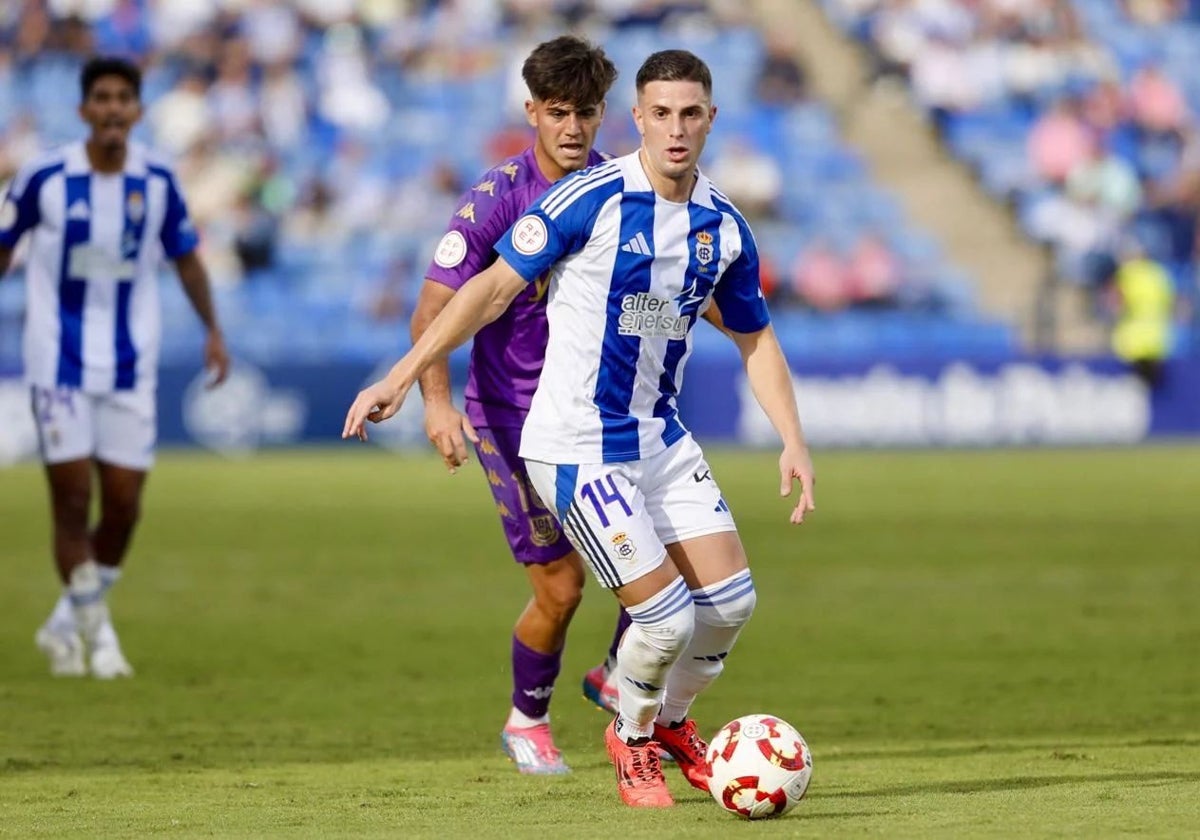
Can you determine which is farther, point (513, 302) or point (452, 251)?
point (513, 302)

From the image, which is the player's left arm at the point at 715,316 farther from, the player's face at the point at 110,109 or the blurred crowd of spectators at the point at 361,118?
the blurred crowd of spectators at the point at 361,118

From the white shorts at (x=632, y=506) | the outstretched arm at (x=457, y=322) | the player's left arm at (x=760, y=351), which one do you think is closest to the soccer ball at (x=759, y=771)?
the white shorts at (x=632, y=506)

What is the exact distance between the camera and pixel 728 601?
6.19 meters

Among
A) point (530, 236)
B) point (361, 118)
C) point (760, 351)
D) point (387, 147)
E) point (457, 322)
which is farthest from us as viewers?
point (361, 118)

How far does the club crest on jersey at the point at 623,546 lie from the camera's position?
5.97 metres

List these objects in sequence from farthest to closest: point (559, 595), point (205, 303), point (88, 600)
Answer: point (205, 303)
point (88, 600)
point (559, 595)

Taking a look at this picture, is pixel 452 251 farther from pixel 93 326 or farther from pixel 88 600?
pixel 88 600

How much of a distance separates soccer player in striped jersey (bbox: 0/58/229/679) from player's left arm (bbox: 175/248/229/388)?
13 centimetres

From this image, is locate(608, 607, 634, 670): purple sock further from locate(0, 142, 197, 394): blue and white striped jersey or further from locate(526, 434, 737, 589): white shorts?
locate(0, 142, 197, 394): blue and white striped jersey

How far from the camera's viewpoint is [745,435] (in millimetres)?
24812

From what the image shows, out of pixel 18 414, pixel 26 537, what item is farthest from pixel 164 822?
pixel 18 414

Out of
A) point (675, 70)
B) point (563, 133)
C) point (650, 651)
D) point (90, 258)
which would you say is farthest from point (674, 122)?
point (90, 258)

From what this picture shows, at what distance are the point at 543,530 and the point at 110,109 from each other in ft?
12.0

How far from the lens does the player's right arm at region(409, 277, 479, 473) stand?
20.4 feet
